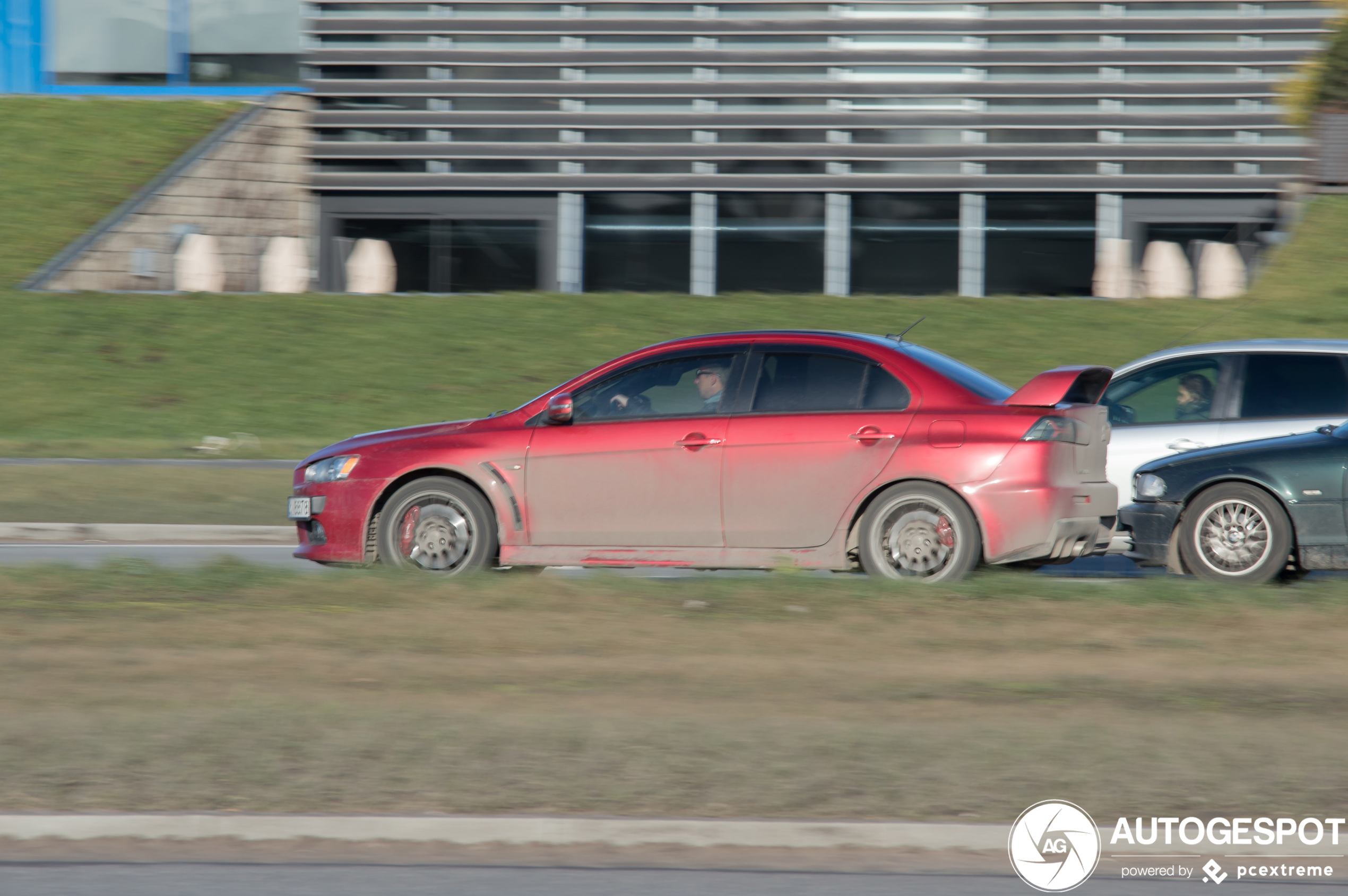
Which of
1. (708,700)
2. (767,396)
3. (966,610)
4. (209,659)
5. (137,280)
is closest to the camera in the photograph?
(708,700)

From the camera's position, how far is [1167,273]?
24.1 meters

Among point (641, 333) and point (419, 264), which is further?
point (419, 264)

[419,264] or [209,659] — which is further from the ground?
[419,264]

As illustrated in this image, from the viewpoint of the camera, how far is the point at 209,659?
7340 millimetres

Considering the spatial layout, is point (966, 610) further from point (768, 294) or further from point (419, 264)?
point (419, 264)

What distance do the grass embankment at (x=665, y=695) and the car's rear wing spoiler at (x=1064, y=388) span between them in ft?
3.39

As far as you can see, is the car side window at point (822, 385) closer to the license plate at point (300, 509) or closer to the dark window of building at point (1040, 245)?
the license plate at point (300, 509)

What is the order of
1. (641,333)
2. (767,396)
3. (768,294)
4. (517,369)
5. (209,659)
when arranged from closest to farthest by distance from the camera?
1. (209,659)
2. (767,396)
3. (517,369)
4. (641,333)
5. (768,294)

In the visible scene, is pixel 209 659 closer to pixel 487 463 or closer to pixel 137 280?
pixel 487 463

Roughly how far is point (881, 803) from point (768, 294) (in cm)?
1898

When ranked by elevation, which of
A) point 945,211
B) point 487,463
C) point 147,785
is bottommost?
point 147,785

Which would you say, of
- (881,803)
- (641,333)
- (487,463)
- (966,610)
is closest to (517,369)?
(641,333)

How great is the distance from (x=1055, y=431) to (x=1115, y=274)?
17.9m

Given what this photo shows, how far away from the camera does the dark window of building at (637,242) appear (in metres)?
30.2
